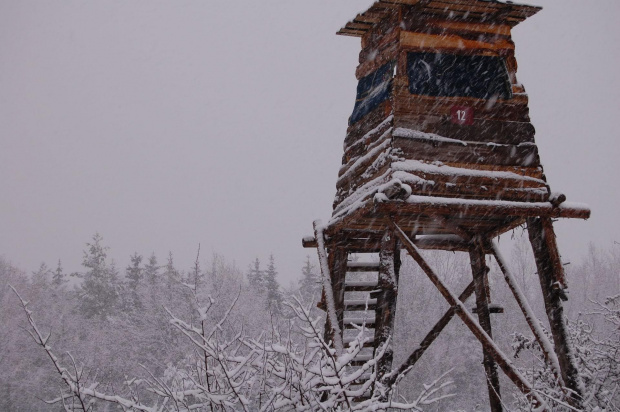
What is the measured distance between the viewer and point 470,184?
18.3 ft

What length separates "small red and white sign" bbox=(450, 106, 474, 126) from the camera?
5.82 metres

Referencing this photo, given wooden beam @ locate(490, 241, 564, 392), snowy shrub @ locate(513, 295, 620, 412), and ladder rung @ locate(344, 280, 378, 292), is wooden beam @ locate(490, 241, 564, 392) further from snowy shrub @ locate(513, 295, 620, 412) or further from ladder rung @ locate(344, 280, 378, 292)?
ladder rung @ locate(344, 280, 378, 292)

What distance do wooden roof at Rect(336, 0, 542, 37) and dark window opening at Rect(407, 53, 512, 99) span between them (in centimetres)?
48

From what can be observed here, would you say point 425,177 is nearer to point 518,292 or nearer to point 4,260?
point 518,292

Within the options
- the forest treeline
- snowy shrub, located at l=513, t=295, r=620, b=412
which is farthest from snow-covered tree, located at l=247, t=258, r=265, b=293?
snowy shrub, located at l=513, t=295, r=620, b=412

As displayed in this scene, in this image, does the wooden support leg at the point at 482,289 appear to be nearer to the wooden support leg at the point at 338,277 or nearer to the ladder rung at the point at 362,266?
Answer: the ladder rung at the point at 362,266

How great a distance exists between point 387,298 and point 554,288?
5.94 ft

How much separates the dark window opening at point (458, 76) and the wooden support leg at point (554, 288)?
5.15 feet

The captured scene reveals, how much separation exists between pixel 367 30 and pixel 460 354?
70.4ft

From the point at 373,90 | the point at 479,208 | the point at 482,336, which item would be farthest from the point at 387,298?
the point at 373,90

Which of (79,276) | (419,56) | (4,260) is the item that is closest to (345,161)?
(419,56)

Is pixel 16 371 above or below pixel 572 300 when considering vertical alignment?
below

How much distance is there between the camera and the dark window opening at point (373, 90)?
→ 6.02 metres

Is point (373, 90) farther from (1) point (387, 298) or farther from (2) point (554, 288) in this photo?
(2) point (554, 288)
